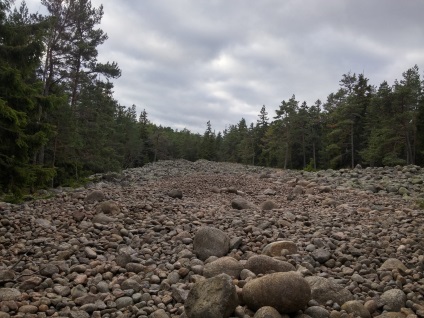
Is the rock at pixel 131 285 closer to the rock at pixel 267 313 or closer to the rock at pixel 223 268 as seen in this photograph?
the rock at pixel 223 268

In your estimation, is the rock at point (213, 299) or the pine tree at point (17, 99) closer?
the rock at point (213, 299)

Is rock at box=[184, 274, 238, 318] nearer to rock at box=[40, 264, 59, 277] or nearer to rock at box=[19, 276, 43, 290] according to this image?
rock at box=[19, 276, 43, 290]

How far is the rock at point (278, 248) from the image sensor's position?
20.7 ft

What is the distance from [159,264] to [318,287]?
9.39ft

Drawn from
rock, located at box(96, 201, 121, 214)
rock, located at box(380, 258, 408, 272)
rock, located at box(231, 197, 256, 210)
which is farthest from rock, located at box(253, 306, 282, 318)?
rock, located at box(231, 197, 256, 210)

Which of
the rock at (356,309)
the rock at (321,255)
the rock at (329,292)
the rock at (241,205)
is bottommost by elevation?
the rock at (356,309)

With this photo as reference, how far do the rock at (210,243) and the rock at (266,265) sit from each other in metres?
1.15

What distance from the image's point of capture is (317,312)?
14.1ft

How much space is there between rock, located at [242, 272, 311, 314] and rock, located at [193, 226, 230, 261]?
6.91 feet

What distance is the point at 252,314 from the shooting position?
4.27 metres

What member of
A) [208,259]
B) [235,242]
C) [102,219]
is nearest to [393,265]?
[235,242]

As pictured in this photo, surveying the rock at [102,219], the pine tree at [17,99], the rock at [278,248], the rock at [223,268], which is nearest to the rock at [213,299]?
the rock at [223,268]

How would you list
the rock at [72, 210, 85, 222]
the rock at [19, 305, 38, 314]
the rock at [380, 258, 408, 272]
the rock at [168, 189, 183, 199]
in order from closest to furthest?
1. the rock at [19, 305, 38, 314]
2. the rock at [380, 258, 408, 272]
3. the rock at [72, 210, 85, 222]
4. the rock at [168, 189, 183, 199]

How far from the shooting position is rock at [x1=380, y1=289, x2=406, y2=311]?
455cm
